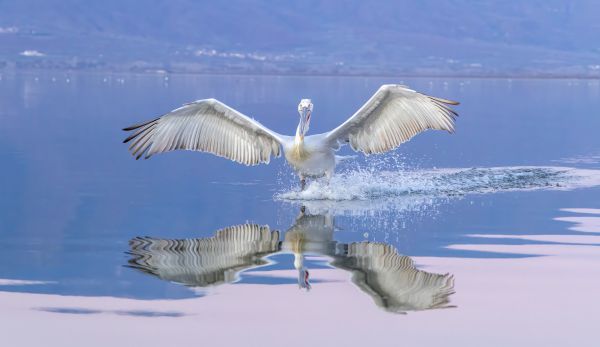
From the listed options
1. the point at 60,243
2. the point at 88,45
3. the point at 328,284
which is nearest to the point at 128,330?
the point at 328,284

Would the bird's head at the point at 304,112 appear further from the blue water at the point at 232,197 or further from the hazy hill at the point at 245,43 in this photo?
the hazy hill at the point at 245,43

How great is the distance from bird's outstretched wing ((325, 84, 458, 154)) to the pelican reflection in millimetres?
2259

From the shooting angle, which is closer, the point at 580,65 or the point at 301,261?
the point at 301,261

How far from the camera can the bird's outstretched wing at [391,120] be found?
16.9 metres

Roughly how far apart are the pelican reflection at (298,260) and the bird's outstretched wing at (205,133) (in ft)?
7.80

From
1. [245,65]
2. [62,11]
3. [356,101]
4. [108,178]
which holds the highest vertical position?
[62,11]

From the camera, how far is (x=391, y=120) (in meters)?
17.2

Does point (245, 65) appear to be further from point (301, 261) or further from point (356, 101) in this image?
point (301, 261)

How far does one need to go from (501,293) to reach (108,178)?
9.93 m

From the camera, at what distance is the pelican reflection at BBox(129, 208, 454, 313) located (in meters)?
11.2

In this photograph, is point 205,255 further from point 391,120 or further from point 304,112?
point 391,120

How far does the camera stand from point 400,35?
609 ft

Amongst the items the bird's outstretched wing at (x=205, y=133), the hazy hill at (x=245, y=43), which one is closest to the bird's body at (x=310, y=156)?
the bird's outstretched wing at (x=205, y=133)

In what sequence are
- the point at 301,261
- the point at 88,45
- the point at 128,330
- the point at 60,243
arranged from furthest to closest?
the point at 88,45
the point at 60,243
the point at 301,261
the point at 128,330
